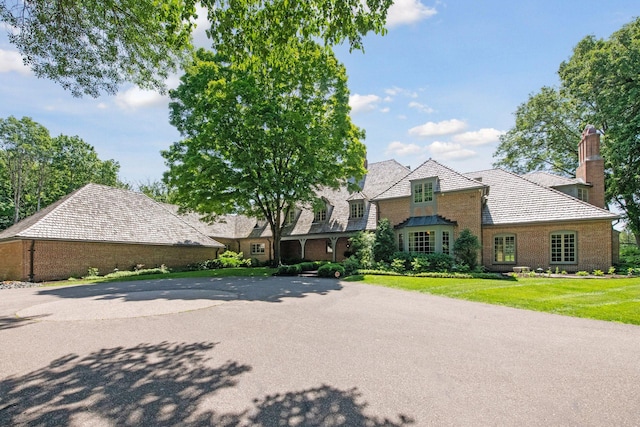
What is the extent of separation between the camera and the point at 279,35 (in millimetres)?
7016

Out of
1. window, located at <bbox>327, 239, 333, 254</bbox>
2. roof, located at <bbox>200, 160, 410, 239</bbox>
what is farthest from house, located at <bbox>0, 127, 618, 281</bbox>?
roof, located at <bbox>200, 160, 410, 239</bbox>

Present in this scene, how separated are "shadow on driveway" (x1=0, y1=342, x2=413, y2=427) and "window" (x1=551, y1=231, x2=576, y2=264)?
1948 centimetres

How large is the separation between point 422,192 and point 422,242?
3382mm

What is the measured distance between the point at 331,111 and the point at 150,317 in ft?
52.6

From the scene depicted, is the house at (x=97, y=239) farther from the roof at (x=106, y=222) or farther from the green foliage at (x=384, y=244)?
the green foliage at (x=384, y=244)

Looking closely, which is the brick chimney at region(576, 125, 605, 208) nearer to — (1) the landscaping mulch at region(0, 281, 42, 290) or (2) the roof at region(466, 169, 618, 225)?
(2) the roof at region(466, 169, 618, 225)

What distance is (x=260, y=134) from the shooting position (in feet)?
62.7

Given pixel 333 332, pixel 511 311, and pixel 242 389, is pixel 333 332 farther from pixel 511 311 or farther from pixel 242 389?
pixel 511 311

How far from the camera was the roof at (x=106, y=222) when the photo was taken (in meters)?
20.0

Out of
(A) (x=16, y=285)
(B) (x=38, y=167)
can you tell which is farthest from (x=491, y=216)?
(B) (x=38, y=167)

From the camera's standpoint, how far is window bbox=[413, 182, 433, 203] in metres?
22.2

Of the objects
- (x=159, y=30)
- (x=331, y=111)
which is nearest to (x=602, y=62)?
(x=331, y=111)

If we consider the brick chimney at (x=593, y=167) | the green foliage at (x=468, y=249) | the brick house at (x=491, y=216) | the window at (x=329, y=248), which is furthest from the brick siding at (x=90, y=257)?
the brick chimney at (x=593, y=167)

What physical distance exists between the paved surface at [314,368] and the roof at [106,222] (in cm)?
1330
